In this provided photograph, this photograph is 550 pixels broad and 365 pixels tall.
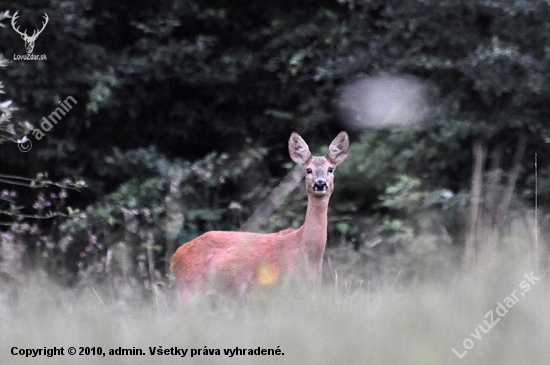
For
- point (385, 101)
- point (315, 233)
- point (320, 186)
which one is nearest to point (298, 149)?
point (320, 186)

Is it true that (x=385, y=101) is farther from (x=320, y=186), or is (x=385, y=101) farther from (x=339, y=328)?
(x=339, y=328)

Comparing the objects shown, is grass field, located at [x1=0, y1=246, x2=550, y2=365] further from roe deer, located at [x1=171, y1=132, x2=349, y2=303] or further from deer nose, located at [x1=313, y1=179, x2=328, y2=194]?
deer nose, located at [x1=313, y1=179, x2=328, y2=194]

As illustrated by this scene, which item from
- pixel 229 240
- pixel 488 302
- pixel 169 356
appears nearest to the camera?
pixel 169 356

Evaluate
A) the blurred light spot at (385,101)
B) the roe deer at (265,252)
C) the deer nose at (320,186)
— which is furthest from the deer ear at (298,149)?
the blurred light spot at (385,101)

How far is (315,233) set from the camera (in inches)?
201

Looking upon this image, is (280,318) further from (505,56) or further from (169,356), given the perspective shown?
(505,56)

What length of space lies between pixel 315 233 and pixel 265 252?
0.33 meters

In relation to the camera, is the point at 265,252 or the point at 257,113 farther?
the point at 257,113

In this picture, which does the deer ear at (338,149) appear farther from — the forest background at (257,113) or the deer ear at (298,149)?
the forest background at (257,113)

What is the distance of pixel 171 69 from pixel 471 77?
340cm

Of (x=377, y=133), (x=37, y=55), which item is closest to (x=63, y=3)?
(x=37, y=55)

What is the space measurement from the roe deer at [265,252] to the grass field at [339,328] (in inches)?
62.1

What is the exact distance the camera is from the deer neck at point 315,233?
505 centimetres

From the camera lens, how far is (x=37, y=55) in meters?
8.66
